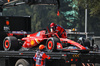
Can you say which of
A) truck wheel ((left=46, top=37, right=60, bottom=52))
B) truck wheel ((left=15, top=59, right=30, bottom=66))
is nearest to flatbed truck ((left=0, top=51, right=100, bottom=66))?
truck wheel ((left=15, top=59, right=30, bottom=66))

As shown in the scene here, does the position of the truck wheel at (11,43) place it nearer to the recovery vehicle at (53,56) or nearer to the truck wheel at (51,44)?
the recovery vehicle at (53,56)

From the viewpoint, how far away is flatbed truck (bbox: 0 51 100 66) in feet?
46.7

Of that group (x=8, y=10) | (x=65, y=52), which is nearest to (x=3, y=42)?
(x=65, y=52)

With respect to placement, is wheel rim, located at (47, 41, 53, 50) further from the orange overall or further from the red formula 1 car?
the orange overall

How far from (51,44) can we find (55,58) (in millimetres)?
976

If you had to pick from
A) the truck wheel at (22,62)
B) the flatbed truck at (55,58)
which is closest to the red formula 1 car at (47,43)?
the flatbed truck at (55,58)

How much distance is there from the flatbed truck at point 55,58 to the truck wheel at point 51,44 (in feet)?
1.52

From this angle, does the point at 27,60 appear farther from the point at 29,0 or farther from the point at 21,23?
the point at 21,23

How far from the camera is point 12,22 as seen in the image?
19.5 m

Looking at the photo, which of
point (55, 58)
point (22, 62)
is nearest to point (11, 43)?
point (22, 62)

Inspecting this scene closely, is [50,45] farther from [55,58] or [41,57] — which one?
[41,57]

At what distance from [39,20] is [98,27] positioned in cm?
1254

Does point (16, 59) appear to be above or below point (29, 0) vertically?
below

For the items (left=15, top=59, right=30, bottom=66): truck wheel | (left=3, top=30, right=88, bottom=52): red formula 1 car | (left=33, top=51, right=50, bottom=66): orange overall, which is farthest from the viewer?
(left=15, top=59, right=30, bottom=66): truck wheel
